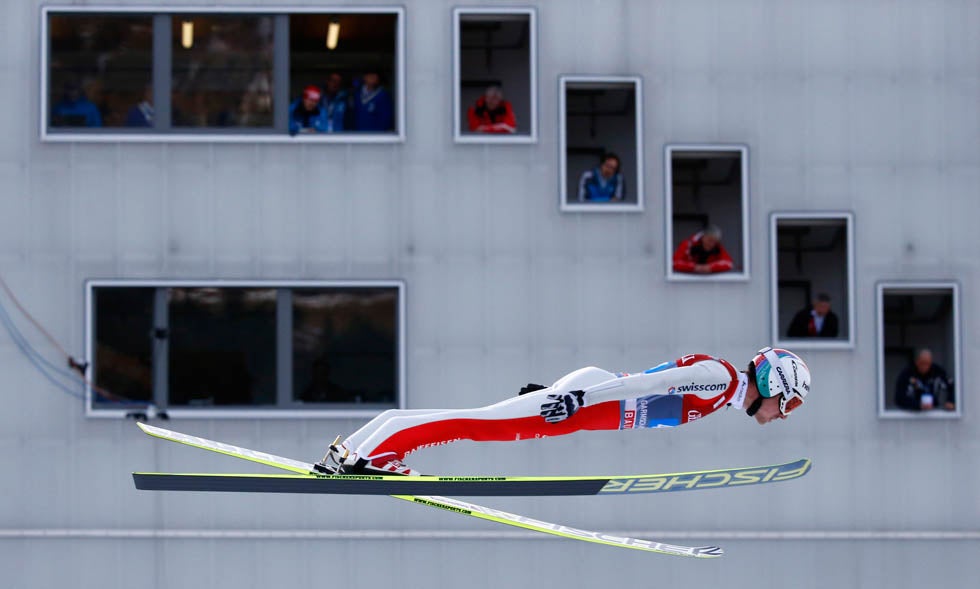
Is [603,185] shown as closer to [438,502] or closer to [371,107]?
[371,107]

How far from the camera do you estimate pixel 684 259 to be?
16.9 meters

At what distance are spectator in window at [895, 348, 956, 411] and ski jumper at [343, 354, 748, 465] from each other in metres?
6.37

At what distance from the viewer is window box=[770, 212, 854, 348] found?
1703 centimetres

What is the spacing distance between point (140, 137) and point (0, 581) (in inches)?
194

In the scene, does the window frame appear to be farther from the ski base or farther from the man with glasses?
the man with glasses

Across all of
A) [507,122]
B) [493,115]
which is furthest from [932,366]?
[493,115]

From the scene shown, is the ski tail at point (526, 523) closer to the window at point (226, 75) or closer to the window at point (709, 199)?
the window at point (709, 199)

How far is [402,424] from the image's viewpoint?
1090 cm

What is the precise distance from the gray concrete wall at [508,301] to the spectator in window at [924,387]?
209 millimetres

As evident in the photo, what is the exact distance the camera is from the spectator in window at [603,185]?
17016 millimetres

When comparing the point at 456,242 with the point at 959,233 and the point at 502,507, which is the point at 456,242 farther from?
the point at 959,233

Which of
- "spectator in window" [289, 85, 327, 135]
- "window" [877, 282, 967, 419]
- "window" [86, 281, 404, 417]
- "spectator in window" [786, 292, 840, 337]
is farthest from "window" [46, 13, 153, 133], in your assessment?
"window" [877, 282, 967, 419]

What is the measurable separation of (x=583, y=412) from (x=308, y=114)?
6.89 metres

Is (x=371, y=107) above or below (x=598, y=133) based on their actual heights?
above
